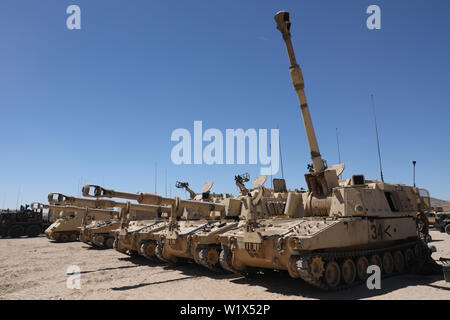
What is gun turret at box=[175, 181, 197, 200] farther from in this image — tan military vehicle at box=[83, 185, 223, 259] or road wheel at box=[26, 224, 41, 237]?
road wheel at box=[26, 224, 41, 237]

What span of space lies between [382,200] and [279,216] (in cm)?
364

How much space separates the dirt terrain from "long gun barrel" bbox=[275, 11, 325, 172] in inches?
162

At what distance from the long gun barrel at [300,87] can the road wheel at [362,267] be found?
3.09 meters

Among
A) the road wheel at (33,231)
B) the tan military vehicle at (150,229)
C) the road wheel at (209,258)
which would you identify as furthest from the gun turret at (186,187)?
the road wheel at (33,231)

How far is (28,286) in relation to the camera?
1104 centimetres

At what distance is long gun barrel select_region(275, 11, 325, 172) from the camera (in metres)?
11.9

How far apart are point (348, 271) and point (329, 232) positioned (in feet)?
5.29

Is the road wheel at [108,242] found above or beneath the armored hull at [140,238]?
beneath

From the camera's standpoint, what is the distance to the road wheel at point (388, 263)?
1153cm

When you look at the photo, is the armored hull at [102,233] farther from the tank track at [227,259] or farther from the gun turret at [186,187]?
the tank track at [227,259]

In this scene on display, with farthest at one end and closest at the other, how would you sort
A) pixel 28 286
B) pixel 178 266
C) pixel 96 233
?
1. pixel 96 233
2. pixel 178 266
3. pixel 28 286
